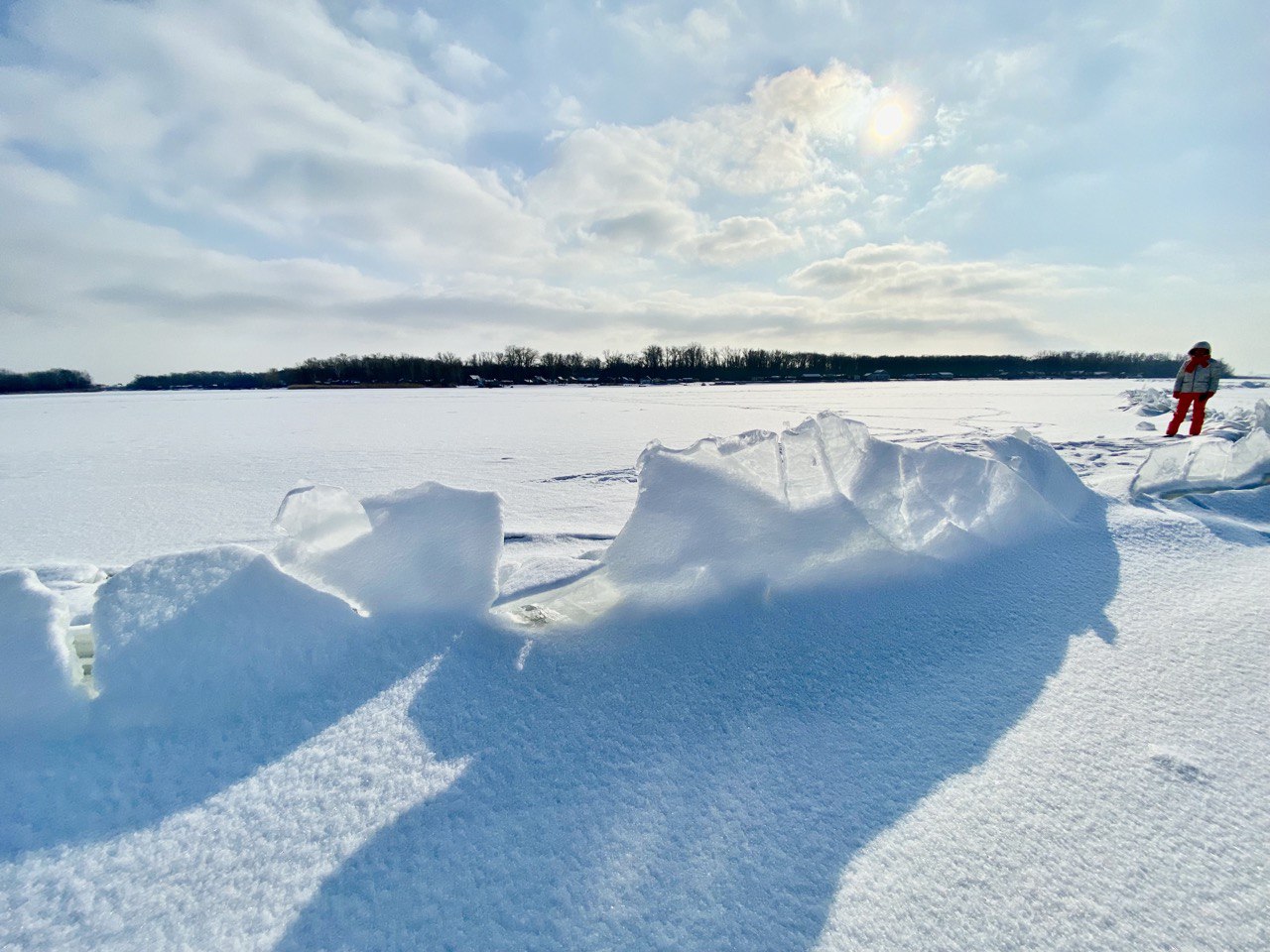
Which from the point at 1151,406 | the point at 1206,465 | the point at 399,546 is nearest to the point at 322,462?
the point at 399,546

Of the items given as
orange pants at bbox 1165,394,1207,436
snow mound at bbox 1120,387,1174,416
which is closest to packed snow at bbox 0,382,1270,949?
orange pants at bbox 1165,394,1207,436

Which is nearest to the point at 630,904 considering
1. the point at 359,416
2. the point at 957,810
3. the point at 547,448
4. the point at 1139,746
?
the point at 957,810

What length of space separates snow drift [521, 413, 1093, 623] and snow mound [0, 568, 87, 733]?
871 millimetres

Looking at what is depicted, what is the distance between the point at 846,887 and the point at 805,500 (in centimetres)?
104

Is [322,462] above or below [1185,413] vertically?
below

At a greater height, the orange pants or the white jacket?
the white jacket

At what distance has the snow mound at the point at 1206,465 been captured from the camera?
255 cm

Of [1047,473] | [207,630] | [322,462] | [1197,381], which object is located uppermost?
[1197,381]

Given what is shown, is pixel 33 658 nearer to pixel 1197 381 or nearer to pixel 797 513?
pixel 797 513

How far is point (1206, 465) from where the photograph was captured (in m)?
2.73

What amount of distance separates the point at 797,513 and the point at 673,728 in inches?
30.2

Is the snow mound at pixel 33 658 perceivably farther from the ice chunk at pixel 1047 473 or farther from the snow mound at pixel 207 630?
the ice chunk at pixel 1047 473

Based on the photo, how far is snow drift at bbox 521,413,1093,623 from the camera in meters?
1.50

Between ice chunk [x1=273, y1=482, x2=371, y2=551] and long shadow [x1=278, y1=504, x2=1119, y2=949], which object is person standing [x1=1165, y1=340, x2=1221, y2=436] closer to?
long shadow [x1=278, y1=504, x2=1119, y2=949]
